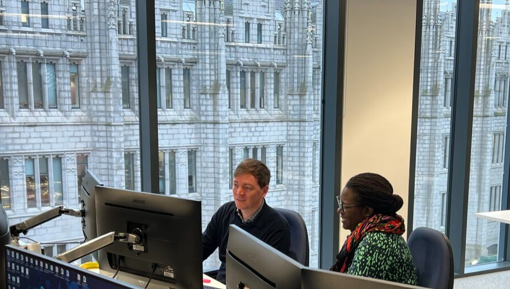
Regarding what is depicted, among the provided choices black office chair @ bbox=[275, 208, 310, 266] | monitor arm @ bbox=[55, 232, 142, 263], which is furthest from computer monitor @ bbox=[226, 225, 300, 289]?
black office chair @ bbox=[275, 208, 310, 266]

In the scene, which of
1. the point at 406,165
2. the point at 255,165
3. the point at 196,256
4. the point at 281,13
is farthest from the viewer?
the point at 406,165

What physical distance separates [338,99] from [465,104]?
129 cm

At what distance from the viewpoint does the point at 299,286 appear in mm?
1064

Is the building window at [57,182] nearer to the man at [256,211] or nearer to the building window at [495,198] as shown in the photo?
the man at [256,211]

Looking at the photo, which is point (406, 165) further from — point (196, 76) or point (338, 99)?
point (196, 76)

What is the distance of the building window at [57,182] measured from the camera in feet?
9.22

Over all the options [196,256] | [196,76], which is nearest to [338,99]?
[196,76]

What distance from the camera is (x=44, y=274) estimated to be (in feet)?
3.57

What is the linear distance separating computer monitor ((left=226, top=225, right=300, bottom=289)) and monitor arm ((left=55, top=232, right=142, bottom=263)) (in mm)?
400

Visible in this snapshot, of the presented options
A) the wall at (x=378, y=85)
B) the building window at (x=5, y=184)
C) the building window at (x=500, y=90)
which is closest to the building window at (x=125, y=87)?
the building window at (x=5, y=184)

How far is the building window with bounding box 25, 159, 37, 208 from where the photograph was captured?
2.72 meters

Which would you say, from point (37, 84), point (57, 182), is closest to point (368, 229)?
point (57, 182)

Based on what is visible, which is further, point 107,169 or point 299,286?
point 107,169

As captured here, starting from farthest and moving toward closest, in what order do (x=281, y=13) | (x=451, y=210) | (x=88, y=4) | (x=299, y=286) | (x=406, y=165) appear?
(x=451, y=210) < (x=406, y=165) < (x=281, y=13) < (x=88, y=4) < (x=299, y=286)
